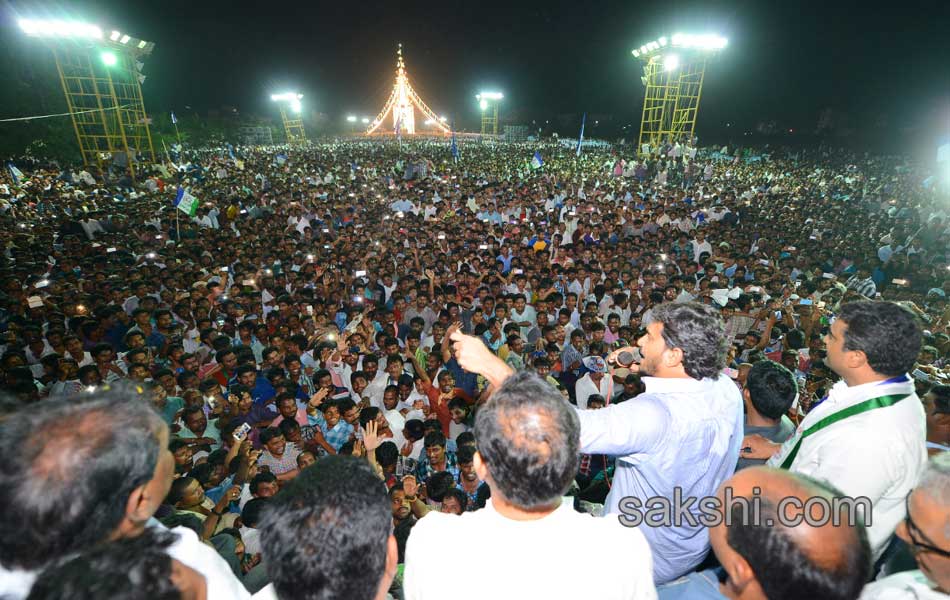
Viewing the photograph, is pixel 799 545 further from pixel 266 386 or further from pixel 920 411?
pixel 266 386

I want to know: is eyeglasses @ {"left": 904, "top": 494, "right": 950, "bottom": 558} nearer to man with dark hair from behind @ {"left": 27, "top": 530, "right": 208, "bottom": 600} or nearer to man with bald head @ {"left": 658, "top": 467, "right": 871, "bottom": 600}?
man with bald head @ {"left": 658, "top": 467, "right": 871, "bottom": 600}

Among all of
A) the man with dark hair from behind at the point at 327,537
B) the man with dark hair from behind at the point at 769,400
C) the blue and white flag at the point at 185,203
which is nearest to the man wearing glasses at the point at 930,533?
the man with dark hair from behind at the point at 769,400

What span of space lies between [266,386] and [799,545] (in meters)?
4.48

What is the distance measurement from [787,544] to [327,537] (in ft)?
3.76

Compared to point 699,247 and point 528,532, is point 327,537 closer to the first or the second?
point 528,532

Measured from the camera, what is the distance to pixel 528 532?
123 centimetres

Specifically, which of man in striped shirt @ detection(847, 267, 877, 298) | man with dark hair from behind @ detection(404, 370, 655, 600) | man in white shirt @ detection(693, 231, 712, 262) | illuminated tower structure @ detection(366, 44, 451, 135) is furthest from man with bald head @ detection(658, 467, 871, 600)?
illuminated tower structure @ detection(366, 44, 451, 135)

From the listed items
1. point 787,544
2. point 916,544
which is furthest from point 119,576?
point 916,544

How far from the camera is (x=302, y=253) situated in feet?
27.7

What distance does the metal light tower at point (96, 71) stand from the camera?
60.4ft

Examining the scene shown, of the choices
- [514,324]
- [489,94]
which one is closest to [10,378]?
[514,324]

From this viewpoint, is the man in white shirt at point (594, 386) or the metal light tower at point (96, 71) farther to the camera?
the metal light tower at point (96, 71)

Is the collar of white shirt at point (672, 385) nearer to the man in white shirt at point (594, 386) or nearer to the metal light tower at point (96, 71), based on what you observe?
the man in white shirt at point (594, 386)

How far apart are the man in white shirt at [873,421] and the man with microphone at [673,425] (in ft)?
1.30
